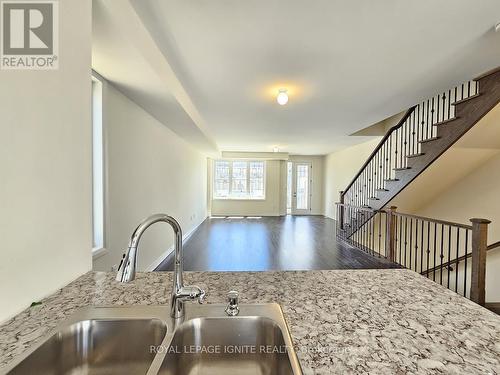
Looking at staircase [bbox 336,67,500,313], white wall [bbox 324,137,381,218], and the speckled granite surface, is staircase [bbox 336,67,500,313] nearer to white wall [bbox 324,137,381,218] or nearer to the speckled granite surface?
white wall [bbox 324,137,381,218]

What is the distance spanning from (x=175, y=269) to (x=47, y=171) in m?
0.64

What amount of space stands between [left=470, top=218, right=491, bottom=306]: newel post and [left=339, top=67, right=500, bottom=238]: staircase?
1.08 m

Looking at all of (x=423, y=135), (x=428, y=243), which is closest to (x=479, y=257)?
(x=428, y=243)

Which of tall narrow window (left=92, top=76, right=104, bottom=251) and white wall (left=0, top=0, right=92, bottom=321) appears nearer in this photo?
white wall (left=0, top=0, right=92, bottom=321)

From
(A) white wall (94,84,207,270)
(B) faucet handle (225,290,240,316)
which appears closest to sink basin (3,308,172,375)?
(B) faucet handle (225,290,240,316)

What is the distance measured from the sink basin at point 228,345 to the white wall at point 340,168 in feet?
22.5

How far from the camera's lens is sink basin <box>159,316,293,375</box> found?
0.81 metres

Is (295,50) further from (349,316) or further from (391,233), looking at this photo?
(391,233)

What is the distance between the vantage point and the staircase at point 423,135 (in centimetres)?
257

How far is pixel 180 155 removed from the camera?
534 cm

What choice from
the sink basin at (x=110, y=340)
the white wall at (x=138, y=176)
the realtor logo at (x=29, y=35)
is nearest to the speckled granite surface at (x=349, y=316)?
the sink basin at (x=110, y=340)

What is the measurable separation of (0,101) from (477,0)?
8.78 ft

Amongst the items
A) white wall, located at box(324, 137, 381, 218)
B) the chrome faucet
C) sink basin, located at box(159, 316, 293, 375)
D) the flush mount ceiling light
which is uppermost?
the flush mount ceiling light

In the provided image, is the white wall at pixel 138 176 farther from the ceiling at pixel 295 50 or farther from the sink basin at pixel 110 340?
the sink basin at pixel 110 340
